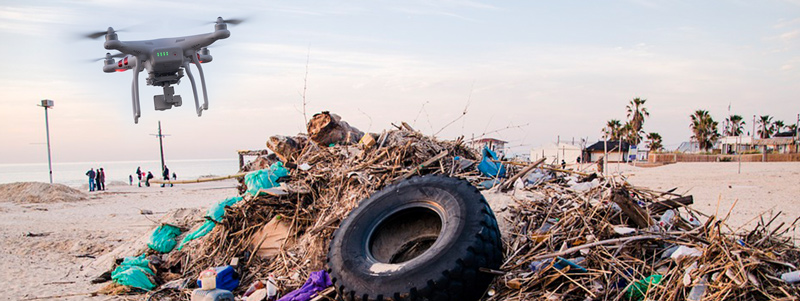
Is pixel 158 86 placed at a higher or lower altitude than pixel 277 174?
higher

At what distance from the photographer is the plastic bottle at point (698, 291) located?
324cm

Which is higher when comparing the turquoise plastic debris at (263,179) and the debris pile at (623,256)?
the turquoise plastic debris at (263,179)

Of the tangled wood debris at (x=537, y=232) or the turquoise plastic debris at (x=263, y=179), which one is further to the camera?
the turquoise plastic debris at (x=263, y=179)

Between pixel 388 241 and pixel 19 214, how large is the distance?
15623 millimetres

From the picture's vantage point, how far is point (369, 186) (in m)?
5.48

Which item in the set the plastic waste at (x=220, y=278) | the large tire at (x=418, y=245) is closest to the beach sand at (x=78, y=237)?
the plastic waste at (x=220, y=278)

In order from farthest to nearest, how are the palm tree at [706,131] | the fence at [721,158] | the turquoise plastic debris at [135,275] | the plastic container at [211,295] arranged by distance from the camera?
1. the palm tree at [706,131]
2. the fence at [721,158]
3. the turquoise plastic debris at [135,275]
4. the plastic container at [211,295]

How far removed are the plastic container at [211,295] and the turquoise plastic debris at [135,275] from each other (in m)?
1.08

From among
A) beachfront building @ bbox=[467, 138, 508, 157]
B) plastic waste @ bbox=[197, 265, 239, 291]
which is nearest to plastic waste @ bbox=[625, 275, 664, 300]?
beachfront building @ bbox=[467, 138, 508, 157]

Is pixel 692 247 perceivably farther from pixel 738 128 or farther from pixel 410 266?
pixel 738 128

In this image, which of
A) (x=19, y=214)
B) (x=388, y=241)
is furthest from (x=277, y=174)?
(x=19, y=214)

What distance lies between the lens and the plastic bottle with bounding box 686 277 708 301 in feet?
10.6

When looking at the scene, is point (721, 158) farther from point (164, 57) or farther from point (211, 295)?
point (211, 295)

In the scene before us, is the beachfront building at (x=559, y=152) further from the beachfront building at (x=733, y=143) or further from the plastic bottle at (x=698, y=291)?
the beachfront building at (x=733, y=143)
